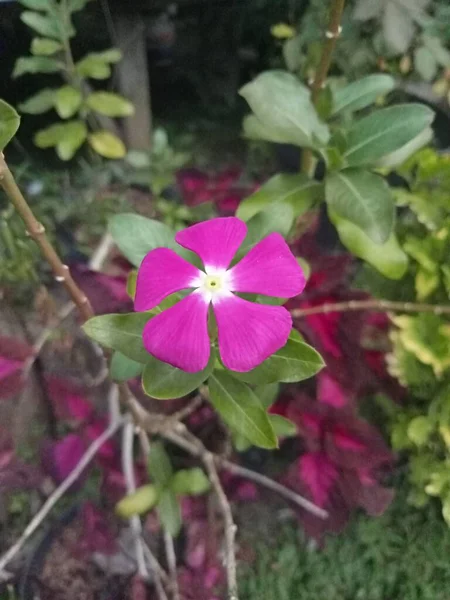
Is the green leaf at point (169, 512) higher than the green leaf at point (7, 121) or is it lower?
lower

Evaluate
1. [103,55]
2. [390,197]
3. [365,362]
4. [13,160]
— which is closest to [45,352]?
[13,160]

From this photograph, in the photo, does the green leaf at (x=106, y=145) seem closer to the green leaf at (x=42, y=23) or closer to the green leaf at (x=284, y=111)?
the green leaf at (x=42, y=23)

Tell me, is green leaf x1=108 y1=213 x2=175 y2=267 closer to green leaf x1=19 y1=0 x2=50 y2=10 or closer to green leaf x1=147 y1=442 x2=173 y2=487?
green leaf x1=147 y1=442 x2=173 y2=487

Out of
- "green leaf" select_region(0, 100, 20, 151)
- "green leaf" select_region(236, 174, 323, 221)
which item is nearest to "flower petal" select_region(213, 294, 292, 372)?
"green leaf" select_region(0, 100, 20, 151)

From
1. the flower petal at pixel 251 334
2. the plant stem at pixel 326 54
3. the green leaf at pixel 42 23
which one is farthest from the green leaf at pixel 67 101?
the flower petal at pixel 251 334

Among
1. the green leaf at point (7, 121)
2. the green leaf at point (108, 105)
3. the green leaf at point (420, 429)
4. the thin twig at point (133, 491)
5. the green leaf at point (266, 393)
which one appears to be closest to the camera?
the green leaf at point (7, 121)

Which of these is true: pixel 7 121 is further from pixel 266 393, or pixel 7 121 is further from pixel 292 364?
pixel 266 393
